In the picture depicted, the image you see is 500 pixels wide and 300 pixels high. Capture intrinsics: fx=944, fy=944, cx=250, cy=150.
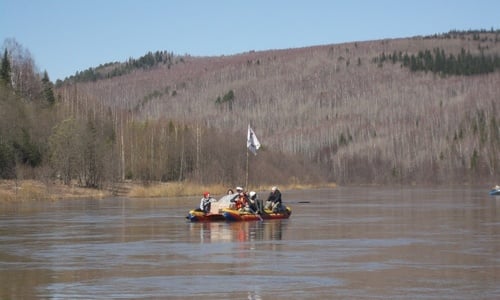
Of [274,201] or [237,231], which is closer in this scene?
[237,231]

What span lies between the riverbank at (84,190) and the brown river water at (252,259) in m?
33.9

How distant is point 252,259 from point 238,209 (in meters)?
21.7

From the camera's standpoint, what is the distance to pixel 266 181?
140m

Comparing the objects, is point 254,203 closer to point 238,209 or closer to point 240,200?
point 240,200

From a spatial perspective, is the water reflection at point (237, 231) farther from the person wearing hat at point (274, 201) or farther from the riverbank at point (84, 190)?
the riverbank at point (84, 190)

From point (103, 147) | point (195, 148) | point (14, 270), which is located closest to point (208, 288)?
point (14, 270)

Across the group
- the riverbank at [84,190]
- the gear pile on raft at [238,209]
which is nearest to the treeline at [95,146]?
the riverbank at [84,190]

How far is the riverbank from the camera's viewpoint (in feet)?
278

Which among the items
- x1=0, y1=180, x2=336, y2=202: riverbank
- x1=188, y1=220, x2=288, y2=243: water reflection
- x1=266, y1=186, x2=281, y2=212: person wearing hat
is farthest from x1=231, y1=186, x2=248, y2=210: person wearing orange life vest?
x1=0, y1=180, x2=336, y2=202: riverbank

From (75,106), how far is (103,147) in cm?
3683

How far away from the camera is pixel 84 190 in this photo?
316ft

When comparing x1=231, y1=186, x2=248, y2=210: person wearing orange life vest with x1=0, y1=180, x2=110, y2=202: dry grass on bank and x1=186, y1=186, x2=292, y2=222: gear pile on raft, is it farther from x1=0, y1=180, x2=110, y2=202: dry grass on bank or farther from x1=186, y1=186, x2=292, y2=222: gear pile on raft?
x1=0, y1=180, x2=110, y2=202: dry grass on bank

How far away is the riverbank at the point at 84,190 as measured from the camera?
278ft

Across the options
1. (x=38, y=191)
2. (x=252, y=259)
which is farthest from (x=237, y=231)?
(x=38, y=191)
